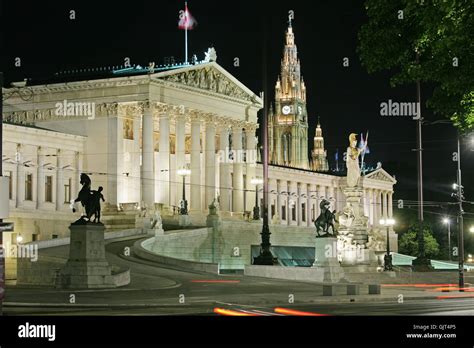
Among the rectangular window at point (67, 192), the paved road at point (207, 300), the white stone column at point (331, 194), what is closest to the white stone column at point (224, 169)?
the rectangular window at point (67, 192)

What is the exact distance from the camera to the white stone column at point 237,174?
103375 mm

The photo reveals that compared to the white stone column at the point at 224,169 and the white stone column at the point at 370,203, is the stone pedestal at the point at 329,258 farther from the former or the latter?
the white stone column at the point at 370,203

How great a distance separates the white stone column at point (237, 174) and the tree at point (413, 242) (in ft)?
102

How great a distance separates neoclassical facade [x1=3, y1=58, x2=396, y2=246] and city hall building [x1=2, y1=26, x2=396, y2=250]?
9cm

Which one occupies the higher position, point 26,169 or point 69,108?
point 69,108

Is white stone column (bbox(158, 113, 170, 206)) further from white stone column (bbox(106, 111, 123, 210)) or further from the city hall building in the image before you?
white stone column (bbox(106, 111, 123, 210))

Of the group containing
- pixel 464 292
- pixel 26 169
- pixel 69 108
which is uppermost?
pixel 69 108

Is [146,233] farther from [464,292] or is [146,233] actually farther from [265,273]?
[464,292]

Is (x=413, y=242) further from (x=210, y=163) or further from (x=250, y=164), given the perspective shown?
(x=210, y=163)

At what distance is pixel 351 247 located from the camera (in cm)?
6016

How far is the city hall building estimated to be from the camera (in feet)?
271

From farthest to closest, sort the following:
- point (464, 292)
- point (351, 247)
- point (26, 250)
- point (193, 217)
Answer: point (193, 217) → point (351, 247) → point (26, 250) → point (464, 292)
